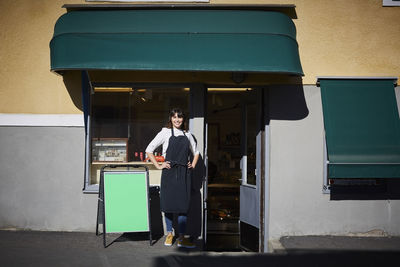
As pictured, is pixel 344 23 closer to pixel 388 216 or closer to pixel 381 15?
pixel 381 15

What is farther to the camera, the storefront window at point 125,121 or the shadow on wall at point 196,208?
the storefront window at point 125,121

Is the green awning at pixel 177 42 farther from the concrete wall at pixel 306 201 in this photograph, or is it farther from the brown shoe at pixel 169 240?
the brown shoe at pixel 169 240

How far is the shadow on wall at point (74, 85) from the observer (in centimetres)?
726

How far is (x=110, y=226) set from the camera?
6.42 m

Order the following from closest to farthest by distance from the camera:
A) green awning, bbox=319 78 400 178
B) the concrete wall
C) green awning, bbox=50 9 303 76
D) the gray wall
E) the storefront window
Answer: green awning, bbox=50 9 303 76 < green awning, bbox=319 78 400 178 < the concrete wall < the gray wall < the storefront window

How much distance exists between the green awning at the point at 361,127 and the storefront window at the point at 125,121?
2387 mm

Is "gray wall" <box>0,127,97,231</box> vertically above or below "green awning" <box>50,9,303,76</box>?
below

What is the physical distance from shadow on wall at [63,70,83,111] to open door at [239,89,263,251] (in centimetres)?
269

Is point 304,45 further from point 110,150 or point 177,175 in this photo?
point 110,150

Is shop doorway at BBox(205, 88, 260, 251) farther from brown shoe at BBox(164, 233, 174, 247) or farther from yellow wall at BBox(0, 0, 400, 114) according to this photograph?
brown shoe at BBox(164, 233, 174, 247)

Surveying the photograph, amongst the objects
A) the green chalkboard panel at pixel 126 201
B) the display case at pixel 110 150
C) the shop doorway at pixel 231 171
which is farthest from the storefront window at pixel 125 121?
the shop doorway at pixel 231 171

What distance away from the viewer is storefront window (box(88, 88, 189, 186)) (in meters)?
7.32

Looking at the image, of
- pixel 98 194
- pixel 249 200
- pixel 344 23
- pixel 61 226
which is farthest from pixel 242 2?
pixel 61 226

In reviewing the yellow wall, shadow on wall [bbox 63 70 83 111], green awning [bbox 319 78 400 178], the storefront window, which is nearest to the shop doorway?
the storefront window
